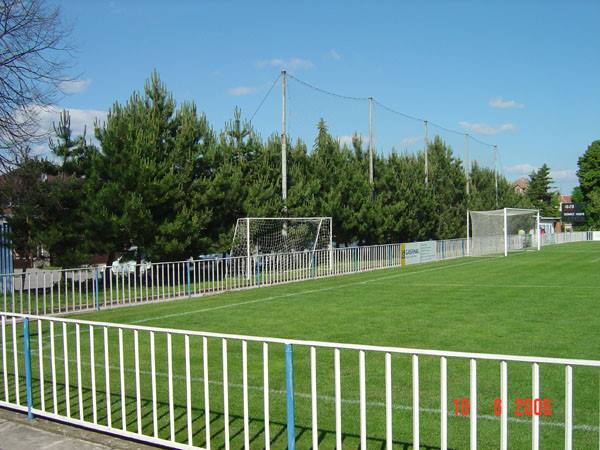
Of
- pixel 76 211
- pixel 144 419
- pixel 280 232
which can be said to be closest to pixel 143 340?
pixel 144 419

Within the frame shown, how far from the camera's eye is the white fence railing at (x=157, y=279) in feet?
44.1

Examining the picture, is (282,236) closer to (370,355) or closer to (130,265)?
(130,265)

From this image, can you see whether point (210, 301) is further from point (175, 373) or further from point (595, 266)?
point (595, 266)

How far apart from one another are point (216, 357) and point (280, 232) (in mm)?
16424

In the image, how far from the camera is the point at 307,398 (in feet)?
20.5

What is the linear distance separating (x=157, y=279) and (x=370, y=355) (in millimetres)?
9173

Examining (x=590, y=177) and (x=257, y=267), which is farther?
(x=590, y=177)

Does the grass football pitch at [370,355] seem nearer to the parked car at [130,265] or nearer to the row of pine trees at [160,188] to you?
the parked car at [130,265]

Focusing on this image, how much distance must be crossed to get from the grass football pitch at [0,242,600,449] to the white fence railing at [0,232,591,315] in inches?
32.2

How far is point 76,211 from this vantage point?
19.2 metres

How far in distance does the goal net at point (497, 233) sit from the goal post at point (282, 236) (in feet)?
51.0
